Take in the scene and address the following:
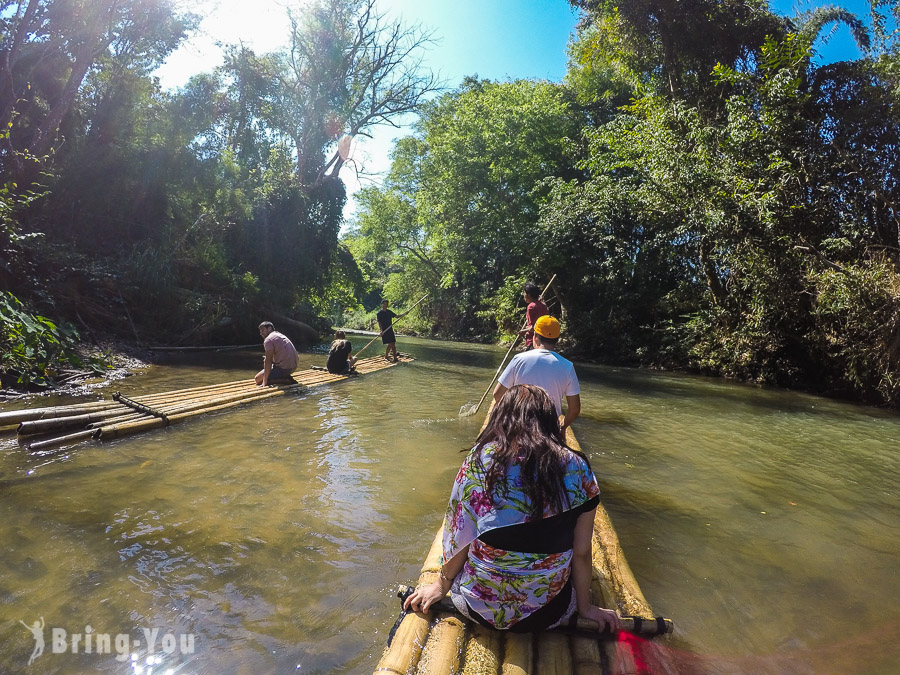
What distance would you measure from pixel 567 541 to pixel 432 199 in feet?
86.2

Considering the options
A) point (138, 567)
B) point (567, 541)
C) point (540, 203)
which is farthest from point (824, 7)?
point (138, 567)

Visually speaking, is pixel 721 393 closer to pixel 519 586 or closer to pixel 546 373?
pixel 546 373

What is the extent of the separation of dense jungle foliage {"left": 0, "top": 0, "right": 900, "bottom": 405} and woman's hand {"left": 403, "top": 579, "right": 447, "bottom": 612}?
6.81 m

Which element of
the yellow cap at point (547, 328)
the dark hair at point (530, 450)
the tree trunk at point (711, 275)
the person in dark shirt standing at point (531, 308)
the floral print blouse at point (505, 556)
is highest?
the tree trunk at point (711, 275)

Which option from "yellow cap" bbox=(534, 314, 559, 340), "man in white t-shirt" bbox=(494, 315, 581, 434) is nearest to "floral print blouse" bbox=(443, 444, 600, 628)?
"man in white t-shirt" bbox=(494, 315, 581, 434)

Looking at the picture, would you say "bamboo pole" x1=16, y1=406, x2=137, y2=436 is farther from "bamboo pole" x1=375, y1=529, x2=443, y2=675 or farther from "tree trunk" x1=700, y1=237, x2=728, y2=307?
"tree trunk" x1=700, y1=237, x2=728, y2=307

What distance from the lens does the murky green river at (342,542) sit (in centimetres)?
250

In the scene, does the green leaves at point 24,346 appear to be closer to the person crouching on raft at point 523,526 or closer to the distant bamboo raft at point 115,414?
the distant bamboo raft at point 115,414

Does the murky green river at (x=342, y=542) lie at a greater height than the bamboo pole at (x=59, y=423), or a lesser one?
lesser

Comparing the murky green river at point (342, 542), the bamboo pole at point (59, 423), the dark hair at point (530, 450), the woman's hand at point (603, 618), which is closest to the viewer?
the dark hair at point (530, 450)

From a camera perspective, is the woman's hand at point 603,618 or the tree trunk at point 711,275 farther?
the tree trunk at point 711,275

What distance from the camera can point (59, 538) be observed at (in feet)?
10.7

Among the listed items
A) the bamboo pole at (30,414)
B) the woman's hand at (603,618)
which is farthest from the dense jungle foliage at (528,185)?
the woman's hand at (603,618)

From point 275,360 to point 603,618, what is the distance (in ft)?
25.7
